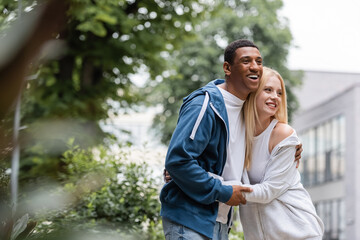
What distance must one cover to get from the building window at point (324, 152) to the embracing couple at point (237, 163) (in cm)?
2850

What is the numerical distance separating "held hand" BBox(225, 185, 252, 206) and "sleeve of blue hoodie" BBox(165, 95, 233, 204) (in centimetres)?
3

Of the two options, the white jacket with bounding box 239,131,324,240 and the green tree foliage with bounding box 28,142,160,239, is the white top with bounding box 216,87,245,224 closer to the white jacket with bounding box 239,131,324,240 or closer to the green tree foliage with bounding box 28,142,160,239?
the white jacket with bounding box 239,131,324,240

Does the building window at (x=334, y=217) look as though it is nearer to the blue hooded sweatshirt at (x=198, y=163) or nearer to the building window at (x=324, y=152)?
the building window at (x=324, y=152)

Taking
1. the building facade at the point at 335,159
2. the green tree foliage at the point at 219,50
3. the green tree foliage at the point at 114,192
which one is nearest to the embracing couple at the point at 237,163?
the green tree foliage at the point at 114,192

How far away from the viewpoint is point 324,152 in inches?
1345

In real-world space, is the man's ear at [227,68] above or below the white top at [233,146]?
above

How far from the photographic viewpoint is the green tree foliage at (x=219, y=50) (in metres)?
25.7

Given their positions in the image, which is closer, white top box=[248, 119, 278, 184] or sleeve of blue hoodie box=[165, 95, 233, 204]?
sleeve of blue hoodie box=[165, 95, 233, 204]

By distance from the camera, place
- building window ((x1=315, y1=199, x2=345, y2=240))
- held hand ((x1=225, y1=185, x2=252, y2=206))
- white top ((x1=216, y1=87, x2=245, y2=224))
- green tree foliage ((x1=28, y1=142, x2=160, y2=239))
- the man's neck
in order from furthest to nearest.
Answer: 1. building window ((x1=315, y1=199, x2=345, y2=240))
2. green tree foliage ((x1=28, y1=142, x2=160, y2=239))
3. the man's neck
4. white top ((x1=216, y1=87, x2=245, y2=224))
5. held hand ((x1=225, y1=185, x2=252, y2=206))

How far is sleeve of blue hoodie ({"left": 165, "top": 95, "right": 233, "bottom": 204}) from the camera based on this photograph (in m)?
3.00

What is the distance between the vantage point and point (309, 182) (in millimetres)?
35938

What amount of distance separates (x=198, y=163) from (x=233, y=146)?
28cm

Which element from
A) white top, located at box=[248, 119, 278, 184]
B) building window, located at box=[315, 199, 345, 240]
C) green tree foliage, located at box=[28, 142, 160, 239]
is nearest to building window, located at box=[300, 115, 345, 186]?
building window, located at box=[315, 199, 345, 240]

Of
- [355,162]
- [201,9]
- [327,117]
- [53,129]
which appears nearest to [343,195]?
[355,162]
